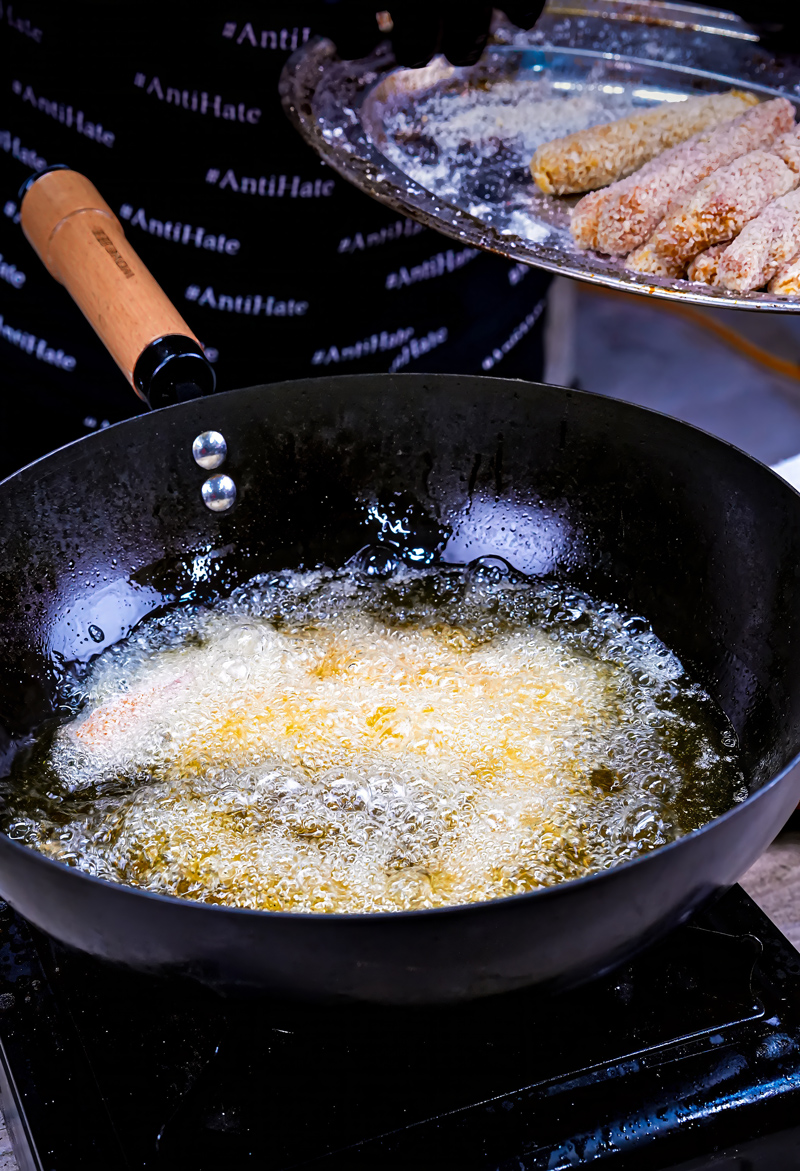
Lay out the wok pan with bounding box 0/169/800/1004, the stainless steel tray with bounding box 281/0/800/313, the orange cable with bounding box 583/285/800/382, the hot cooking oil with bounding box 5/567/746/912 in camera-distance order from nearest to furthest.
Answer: the hot cooking oil with bounding box 5/567/746/912 → the wok pan with bounding box 0/169/800/1004 → the stainless steel tray with bounding box 281/0/800/313 → the orange cable with bounding box 583/285/800/382

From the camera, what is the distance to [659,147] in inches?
49.6

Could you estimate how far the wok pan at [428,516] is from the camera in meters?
0.90

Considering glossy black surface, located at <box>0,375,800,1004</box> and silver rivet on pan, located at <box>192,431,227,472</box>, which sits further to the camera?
silver rivet on pan, located at <box>192,431,227,472</box>

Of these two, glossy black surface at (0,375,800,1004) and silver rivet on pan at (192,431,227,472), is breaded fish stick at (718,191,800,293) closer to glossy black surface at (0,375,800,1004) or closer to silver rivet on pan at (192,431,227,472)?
glossy black surface at (0,375,800,1004)

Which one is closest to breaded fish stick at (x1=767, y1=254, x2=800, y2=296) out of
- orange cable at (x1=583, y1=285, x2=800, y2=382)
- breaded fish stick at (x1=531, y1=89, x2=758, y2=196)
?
breaded fish stick at (x1=531, y1=89, x2=758, y2=196)

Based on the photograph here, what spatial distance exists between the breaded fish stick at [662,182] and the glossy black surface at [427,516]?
19 centimetres

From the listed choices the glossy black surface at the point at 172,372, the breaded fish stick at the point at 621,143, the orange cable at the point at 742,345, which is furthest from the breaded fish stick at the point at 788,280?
the orange cable at the point at 742,345

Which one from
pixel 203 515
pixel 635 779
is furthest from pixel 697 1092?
pixel 203 515

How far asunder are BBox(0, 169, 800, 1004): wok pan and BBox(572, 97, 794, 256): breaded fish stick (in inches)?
7.6

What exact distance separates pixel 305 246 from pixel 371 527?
448mm

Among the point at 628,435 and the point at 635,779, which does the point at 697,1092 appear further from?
the point at 628,435

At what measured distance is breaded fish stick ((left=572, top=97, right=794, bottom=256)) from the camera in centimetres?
109

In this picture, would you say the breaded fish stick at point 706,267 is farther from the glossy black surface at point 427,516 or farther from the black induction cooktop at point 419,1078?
the black induction cooktop at point 419,1078

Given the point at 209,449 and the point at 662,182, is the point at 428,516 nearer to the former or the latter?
the point at 209,449
